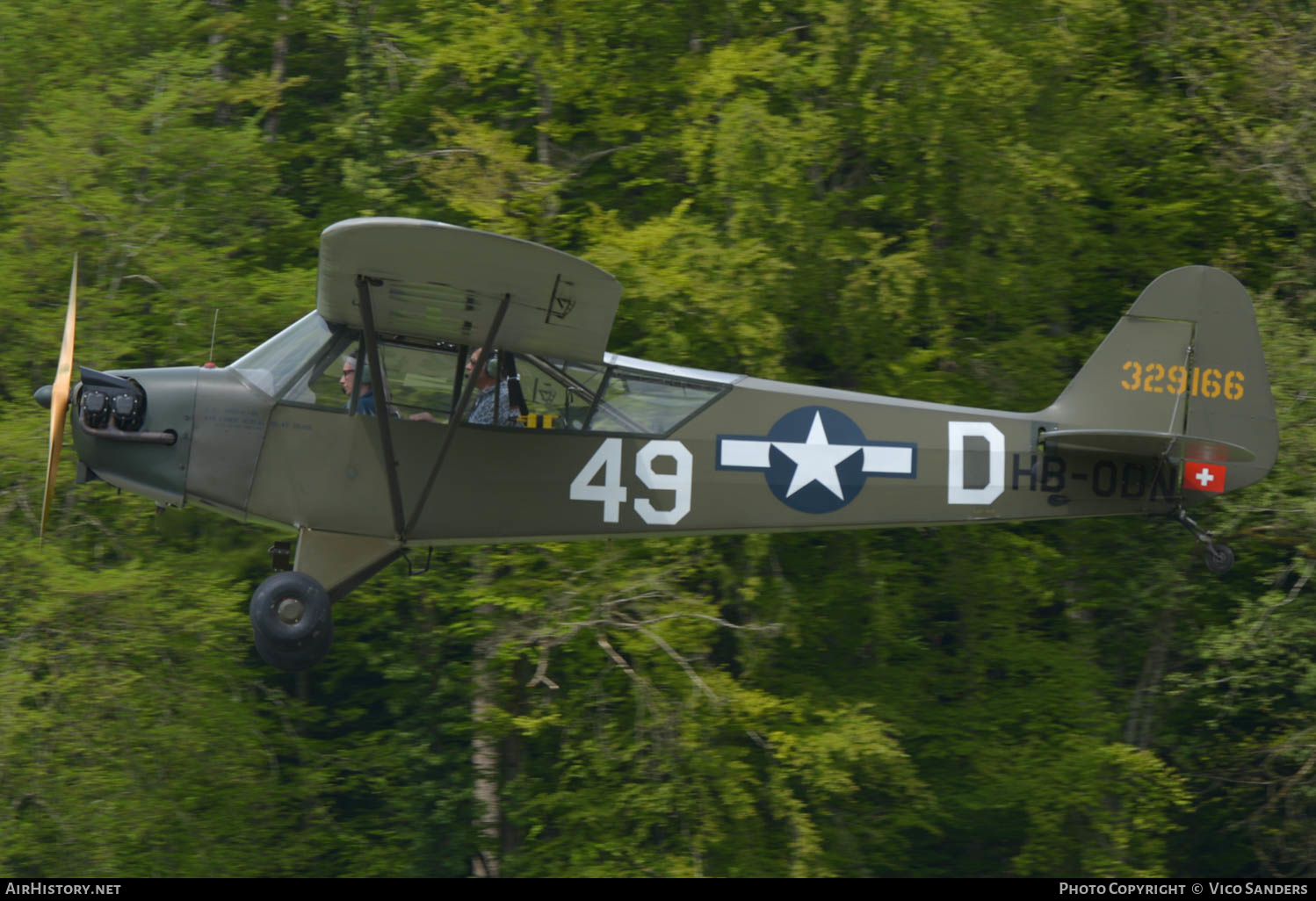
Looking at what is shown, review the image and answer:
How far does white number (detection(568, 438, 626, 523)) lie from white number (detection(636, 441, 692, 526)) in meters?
0.12

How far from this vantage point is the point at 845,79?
13094 mm

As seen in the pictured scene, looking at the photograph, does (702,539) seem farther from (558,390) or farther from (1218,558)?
(1218,558)

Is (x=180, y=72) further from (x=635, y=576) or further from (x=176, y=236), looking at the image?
(x=635, y=576)

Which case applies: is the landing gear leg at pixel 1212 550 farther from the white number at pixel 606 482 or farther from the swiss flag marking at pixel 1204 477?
the white number at pixel 606 482

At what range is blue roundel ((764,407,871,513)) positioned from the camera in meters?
8.30

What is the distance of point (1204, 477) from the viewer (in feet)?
27.7

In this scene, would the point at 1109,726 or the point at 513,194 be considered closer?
the point at 513,194

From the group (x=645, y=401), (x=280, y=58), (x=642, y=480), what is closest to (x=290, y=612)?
(x=642, y=480)

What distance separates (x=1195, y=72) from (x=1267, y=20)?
2.48 ft

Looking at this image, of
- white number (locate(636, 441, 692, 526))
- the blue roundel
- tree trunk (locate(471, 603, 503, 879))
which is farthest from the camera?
tree trunk (locate(471, 603, 503, 879))

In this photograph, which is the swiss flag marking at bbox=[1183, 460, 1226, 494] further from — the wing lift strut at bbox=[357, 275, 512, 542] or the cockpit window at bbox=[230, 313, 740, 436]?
the wing lift strut at bbox=[357, 275, 512, 542]

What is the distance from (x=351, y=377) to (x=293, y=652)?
149 cm

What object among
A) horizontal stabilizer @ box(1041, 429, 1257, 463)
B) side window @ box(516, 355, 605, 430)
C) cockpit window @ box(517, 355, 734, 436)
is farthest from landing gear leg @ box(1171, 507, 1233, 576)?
side window @ box(516, 355, 605, 430)

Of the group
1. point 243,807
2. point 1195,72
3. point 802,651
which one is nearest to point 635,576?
point 802,651
